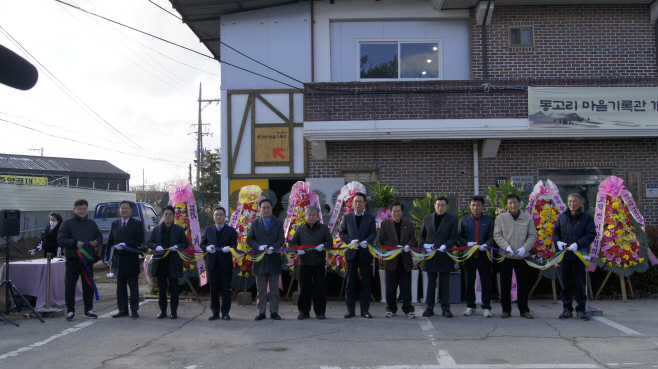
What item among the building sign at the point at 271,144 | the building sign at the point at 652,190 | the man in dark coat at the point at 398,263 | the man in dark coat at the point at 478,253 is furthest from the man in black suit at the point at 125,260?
the building sign at the point at 652,190

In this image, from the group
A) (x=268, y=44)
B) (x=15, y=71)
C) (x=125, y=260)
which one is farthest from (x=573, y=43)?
(x=15, y=71)

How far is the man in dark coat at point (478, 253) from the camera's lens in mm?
7699

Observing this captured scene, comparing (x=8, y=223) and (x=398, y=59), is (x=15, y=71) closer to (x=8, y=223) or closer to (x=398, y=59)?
(x=8, y=223)

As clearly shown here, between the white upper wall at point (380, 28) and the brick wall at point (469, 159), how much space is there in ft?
6.34

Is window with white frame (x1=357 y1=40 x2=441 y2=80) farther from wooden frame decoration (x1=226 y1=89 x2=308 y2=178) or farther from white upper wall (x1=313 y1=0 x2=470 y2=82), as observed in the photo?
wooden frame decoration (x1=226 y1=89 x2=308 y2=178)

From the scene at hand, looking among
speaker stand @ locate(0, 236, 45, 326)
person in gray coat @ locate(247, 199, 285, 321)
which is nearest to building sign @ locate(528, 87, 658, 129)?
person in gray coat @ locate(247, 199, 285, 321)

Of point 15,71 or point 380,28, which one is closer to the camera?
point 15,71

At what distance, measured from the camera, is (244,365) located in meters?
5.33

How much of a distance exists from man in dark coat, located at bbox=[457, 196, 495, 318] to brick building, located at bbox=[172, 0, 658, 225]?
386 cm

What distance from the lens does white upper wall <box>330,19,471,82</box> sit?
12.6 metres

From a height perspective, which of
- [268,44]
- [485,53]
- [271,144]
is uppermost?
[268,44]

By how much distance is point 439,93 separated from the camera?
456 inches

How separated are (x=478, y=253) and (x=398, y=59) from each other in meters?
6.45

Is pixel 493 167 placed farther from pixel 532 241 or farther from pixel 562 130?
pixel 532 241
